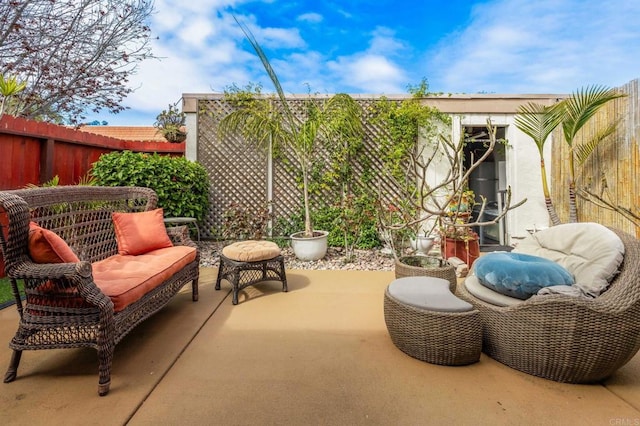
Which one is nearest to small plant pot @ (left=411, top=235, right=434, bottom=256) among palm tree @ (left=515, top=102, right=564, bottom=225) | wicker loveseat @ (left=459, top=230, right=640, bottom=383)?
palm tree @ (left=515, top=102, right=564, bottom=225)

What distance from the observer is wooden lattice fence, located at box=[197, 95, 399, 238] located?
5418 mm

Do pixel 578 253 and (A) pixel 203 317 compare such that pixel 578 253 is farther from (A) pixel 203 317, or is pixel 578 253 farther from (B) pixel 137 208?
(B) pixel 137 208

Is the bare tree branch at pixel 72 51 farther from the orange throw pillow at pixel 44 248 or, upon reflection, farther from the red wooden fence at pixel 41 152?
the orange throw pillow at pixel 44 248

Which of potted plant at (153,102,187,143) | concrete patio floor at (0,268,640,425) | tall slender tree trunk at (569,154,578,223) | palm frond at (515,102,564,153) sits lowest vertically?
concrete patio floor at (0,268,640,425)

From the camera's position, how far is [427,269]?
2494 mm

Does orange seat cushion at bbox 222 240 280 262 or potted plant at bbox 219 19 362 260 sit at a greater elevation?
potted plant at bbox 219 19 362 260

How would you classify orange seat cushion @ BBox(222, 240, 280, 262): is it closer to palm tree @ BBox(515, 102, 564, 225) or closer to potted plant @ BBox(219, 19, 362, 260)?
potted plant @ BBox(219, 19, 362, 260)

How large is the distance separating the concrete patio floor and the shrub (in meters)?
2.30

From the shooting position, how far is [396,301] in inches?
74.8

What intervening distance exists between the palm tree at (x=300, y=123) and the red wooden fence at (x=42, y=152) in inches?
88.8

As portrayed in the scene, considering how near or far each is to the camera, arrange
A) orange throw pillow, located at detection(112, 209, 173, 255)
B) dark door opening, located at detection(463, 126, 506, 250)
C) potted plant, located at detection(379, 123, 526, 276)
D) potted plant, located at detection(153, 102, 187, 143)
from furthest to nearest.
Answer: potted plant, located at detection(153, 102, 187, 143)
dark door opening, located at detection(463, 126, 506, 250)
orange throw pillow, located at detection(112, 209, 173, 255)
potted plant, located at detection(379, 123, 526, 276)

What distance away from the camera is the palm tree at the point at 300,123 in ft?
15.4

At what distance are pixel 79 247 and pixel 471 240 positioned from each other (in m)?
4.36

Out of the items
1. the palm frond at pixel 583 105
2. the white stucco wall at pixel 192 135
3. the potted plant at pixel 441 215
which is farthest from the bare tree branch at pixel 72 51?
the palm frond at pixel 583 105
